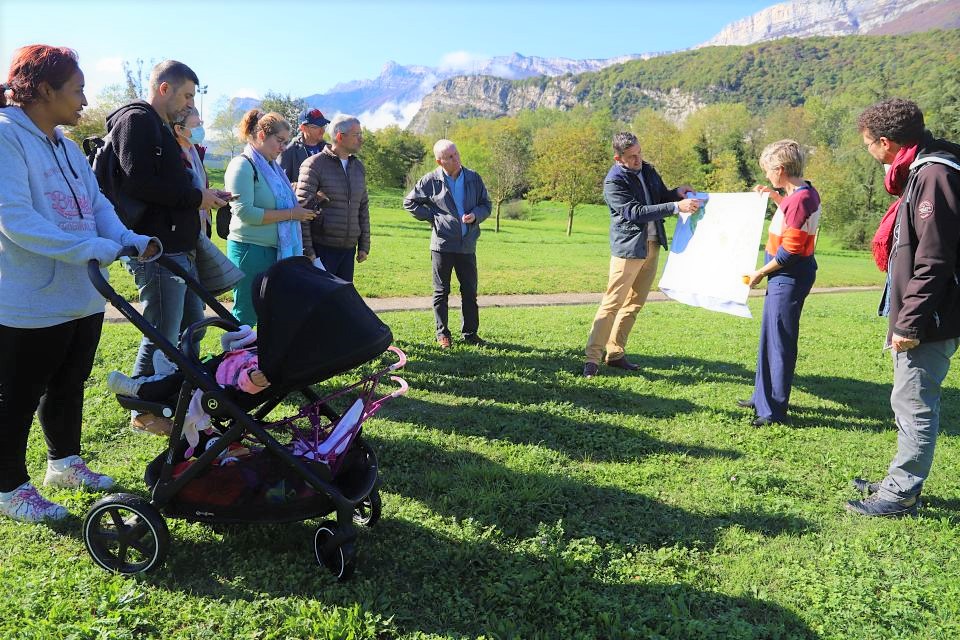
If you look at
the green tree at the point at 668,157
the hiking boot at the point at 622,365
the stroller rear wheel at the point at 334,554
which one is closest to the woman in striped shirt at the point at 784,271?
the hiking boot at the point at 622,365

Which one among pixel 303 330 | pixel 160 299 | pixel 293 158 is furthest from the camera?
pixel 293 158

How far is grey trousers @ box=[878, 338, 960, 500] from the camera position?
380 cm

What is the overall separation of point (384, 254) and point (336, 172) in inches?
504

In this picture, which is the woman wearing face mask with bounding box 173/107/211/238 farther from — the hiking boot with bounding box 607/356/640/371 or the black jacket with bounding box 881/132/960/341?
the black jacket with bounding box 881/132/960/341

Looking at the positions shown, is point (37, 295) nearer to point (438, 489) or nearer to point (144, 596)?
point (144, 596)

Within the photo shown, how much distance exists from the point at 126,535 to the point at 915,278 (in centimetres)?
457

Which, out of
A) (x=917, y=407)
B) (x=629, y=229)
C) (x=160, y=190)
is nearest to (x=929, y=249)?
(x=917, y=407)

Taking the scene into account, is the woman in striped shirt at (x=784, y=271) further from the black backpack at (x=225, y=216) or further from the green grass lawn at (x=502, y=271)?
the green grass lawn at (x=502, y=271)

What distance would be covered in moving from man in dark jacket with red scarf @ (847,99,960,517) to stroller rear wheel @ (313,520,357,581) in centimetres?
321

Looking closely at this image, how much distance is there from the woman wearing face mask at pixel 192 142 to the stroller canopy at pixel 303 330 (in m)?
1.94

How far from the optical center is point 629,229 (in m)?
6.63

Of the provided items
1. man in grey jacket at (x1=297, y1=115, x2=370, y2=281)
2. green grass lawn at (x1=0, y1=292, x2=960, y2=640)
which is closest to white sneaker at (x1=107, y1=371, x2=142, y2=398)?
green grass lawn at (x1=0, y1=292, x2=960, y2=640)

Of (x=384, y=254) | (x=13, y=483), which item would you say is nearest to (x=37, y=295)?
(x=13, y=483)

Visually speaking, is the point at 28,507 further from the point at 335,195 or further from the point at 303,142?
the point at 303,142
